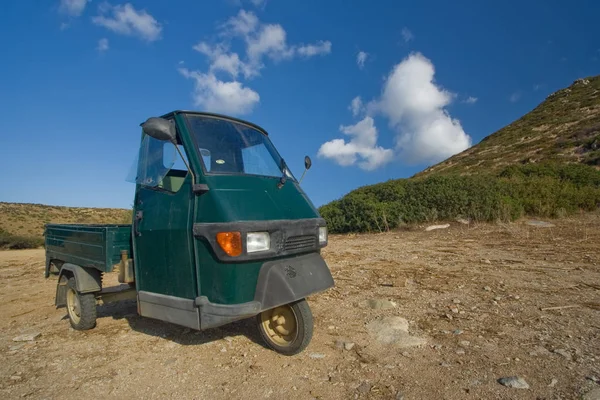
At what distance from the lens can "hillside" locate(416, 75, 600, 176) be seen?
27.4m

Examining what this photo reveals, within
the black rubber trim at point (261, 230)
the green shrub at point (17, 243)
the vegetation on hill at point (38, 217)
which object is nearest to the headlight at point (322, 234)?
the black rubber trim at point (261, 230)

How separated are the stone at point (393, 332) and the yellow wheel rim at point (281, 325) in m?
0.91

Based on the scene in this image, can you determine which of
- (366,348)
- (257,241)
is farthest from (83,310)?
(366,348)

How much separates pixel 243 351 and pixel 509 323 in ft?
9.21

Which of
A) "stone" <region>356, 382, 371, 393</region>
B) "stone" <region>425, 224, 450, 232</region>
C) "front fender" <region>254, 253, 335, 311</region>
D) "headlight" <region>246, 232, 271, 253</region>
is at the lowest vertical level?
"stone" <region>356, 382, 371, 393</region>

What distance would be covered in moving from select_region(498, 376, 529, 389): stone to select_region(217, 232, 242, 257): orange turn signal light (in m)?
2.23

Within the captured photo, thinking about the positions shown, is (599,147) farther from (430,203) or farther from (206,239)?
(206,239)

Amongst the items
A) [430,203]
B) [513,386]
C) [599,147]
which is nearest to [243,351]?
[513,386]

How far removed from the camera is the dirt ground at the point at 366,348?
2.81m

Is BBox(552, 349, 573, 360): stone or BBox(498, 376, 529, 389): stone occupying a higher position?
BBox(552, 349, 573, 360): stone

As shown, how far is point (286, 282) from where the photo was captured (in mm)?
3082

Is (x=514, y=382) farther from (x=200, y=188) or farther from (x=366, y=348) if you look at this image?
(x=200, y=188)

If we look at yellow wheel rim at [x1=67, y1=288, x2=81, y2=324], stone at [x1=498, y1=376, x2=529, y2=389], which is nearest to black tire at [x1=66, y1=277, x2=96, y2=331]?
yellow wheel rim at [x1=67, y1=288, x2=81, y2=324]

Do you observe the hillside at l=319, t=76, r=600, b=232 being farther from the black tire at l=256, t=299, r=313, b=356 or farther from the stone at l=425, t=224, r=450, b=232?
the black tire at l=256, t=299, r=313, b=356
